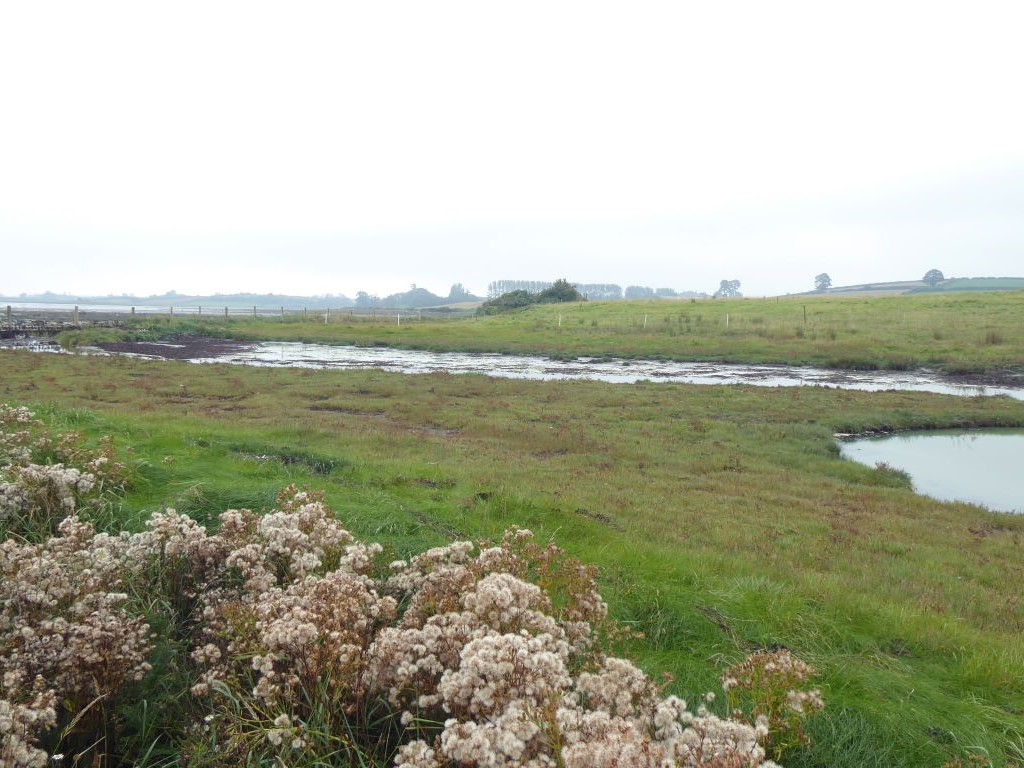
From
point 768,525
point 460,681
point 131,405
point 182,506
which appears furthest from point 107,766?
point 131,405

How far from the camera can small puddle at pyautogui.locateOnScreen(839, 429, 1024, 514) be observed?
52.7 ft

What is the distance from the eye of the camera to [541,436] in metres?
18.9

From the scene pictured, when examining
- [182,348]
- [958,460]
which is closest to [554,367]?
[958,460]

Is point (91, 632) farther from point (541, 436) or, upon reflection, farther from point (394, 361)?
point (394, 361)

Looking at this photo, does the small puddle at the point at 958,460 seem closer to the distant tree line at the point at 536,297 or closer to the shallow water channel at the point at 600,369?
the shallow water channel at the point at 600,369

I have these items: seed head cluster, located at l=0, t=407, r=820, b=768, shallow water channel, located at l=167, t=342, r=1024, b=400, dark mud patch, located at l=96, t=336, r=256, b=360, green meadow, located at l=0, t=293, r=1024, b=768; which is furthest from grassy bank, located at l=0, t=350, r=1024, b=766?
dark mud patch, located at l=96, t=336, r=256, b=360

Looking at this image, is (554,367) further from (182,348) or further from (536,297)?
(536,297)

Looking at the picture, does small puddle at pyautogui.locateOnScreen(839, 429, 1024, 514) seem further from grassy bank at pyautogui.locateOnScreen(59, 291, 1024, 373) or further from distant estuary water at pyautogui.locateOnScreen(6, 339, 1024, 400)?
grassy bank at pyautogui.locateOnScreen(59, 291, 1024, 373)

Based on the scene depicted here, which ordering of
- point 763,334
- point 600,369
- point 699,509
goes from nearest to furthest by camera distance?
point 699,509 < point 600,369 < point 763,334

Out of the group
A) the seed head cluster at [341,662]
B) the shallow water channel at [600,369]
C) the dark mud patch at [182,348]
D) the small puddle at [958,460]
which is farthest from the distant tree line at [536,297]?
the seed head cluster at [341,662]

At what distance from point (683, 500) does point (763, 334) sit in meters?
43.4

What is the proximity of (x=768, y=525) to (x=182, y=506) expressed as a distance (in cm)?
926

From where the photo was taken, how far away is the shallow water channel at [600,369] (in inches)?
1309

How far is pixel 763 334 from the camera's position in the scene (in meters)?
52.9
